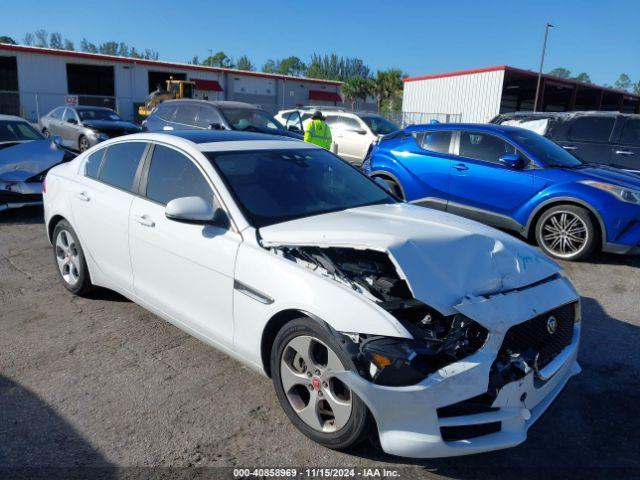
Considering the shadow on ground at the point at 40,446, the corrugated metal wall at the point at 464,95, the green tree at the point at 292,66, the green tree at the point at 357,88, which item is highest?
the green tree at the point at 292,66

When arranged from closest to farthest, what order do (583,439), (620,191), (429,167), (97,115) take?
(583,439) → (620,191) → (429,167) → (97,115)

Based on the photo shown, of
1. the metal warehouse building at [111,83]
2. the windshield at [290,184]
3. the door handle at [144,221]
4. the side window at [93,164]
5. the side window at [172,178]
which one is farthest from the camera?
the metal warehouse building at [111,83]

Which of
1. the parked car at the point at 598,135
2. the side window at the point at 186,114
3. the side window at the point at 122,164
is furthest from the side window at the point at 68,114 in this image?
the parked car at the point at 598,135

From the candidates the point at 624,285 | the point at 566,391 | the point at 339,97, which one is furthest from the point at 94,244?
the point at 339,97

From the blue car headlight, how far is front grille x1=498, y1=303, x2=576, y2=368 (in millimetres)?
3827

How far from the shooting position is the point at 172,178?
3801 mm

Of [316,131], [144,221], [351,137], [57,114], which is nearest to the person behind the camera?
[144,221]

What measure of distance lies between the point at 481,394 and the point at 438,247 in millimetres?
878

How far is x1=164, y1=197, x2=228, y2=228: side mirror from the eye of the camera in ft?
10.5

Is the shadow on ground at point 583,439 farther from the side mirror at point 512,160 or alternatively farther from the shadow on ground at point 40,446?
the side mirror at point 512,160

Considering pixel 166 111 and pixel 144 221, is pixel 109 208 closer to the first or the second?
pixel 144 221

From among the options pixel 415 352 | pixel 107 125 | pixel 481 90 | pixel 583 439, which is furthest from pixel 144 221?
pixel 481 90

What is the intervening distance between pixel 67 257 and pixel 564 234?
5787 mm

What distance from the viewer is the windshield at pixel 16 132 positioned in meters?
8.40
